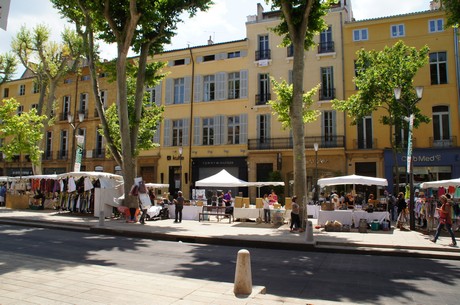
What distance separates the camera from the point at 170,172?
3225 centimetres

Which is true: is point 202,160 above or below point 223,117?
below

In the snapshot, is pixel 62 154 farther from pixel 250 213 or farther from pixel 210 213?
pixel 250 213

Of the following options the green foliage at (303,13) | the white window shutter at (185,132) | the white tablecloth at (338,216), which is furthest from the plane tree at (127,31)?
the white window shutter at (185,132)

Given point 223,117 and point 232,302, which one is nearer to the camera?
point 232,302

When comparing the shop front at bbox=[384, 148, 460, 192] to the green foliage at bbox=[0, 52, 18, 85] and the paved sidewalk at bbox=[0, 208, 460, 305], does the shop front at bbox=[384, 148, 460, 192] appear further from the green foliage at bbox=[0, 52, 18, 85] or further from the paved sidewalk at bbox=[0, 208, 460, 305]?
the green foliage at bbox=[0, 52, 18, 85]

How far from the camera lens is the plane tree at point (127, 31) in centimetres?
1734

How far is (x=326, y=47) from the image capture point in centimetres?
2825

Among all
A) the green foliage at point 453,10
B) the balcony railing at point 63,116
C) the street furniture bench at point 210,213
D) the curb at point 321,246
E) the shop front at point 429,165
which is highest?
the balcony railing at point 63,116

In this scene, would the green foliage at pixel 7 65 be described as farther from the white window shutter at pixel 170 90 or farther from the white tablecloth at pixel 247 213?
the white tablecloth at pixel 247 213

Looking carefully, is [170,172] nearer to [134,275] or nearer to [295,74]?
[295,74]

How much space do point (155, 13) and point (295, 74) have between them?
278 inches

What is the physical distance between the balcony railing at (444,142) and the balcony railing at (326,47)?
945 cm

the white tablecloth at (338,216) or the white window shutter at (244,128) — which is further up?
the white window shutter at (244,128)

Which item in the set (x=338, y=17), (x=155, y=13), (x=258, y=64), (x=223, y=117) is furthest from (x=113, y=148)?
(x=338, y=17)
